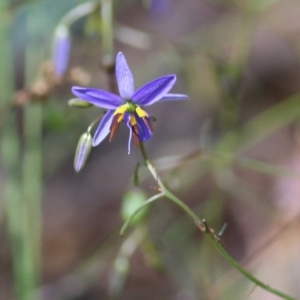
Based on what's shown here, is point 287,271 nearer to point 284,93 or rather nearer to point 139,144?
point 284,93

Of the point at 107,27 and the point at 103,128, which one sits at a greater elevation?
the point at 107,27

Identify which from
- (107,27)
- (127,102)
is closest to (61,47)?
(107,27)

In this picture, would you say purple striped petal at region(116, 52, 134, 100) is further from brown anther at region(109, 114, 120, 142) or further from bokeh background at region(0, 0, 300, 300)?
Answer: bokeh background at region(0, 0, 300, 300)

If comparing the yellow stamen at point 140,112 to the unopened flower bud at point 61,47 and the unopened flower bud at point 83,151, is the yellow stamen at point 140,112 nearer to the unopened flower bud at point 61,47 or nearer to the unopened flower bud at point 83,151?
the unopened flower bud at point 83,151

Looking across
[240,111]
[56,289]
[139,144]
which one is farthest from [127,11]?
[139,144]

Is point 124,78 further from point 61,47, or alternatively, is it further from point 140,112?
point 61,47

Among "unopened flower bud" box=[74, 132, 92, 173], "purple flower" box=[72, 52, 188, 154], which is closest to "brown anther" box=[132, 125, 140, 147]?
"purple flower" box=[72, 52, 188, 154]
